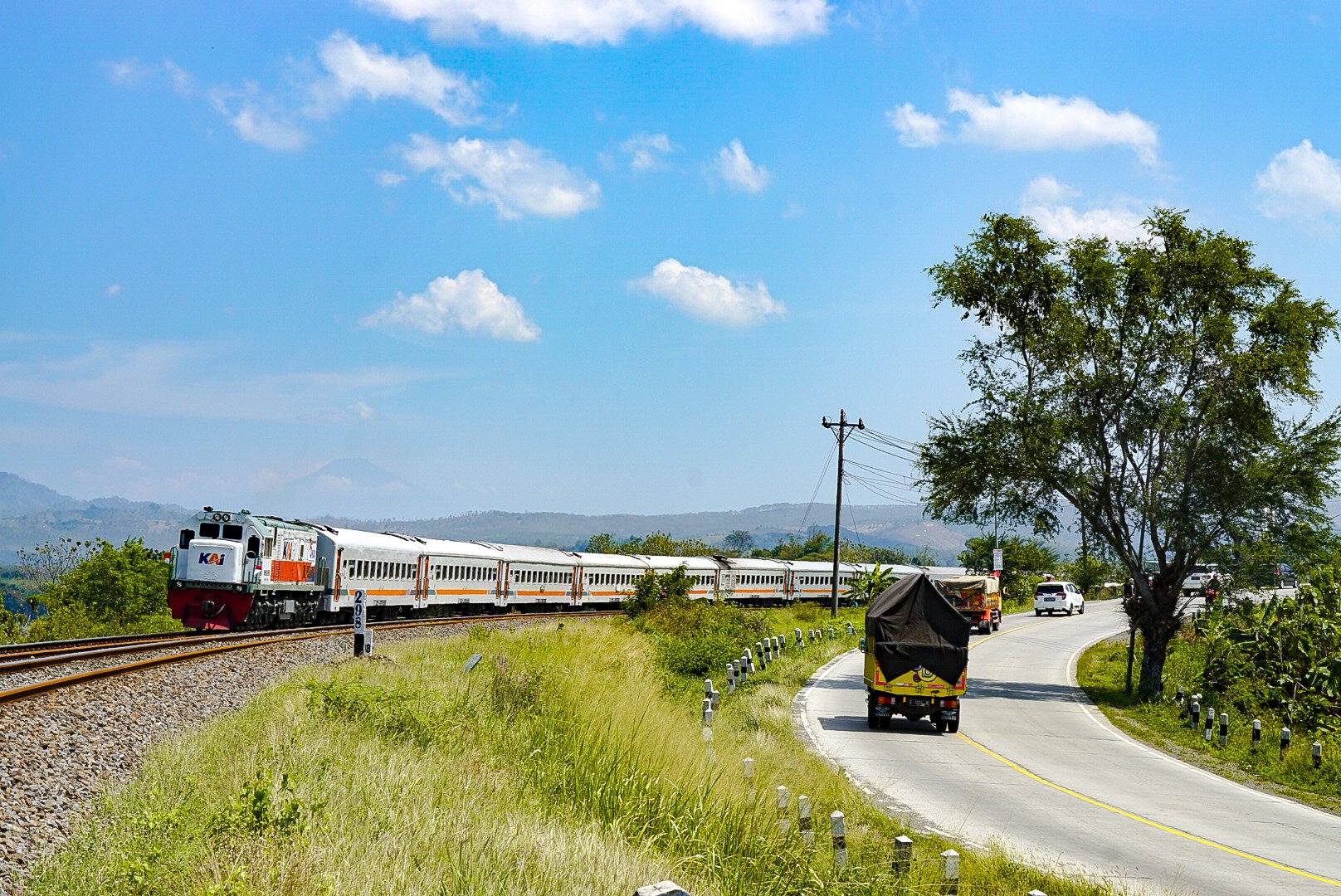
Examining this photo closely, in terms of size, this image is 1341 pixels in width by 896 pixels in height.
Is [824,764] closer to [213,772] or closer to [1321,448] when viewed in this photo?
[213,772]

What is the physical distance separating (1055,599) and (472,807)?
218 feet

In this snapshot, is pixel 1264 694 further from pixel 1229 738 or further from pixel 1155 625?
pixel 1229 738

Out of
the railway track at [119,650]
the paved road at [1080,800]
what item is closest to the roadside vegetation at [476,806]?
the paved road at [1080,800]

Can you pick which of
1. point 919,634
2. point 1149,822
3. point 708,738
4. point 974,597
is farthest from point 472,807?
point 974,597

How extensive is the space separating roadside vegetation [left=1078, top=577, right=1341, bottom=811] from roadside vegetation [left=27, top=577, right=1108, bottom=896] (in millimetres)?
9680

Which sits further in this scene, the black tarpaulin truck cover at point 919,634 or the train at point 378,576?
the train at point 378,576

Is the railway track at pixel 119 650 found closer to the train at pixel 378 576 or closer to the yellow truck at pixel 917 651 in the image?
the train at pixel 378 576

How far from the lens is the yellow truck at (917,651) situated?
22.9m

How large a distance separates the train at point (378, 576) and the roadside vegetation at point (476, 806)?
12755 millimetres

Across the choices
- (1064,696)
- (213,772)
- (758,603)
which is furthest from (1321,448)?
(758,603)

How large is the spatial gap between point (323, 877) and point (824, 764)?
12.5m

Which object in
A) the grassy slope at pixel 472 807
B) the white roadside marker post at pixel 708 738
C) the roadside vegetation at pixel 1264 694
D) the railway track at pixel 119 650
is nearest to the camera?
the grassy slope at pixel 472 807

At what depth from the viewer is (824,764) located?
1833cm

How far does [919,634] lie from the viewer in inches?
909
